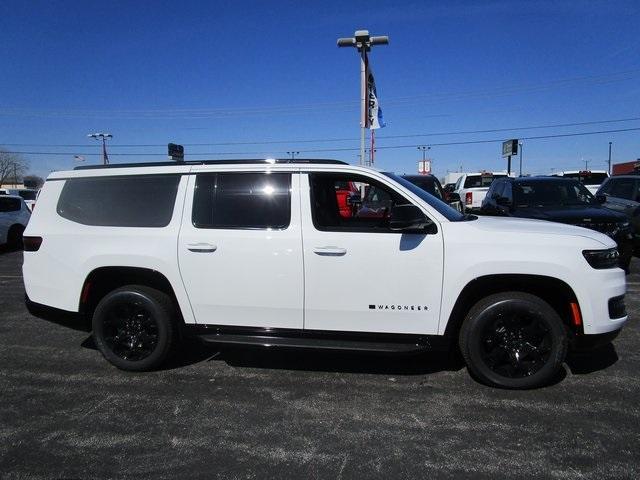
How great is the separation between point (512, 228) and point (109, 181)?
3614 millimetres

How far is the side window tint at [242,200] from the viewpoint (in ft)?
14.1

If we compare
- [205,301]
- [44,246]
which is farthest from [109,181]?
[205,301]

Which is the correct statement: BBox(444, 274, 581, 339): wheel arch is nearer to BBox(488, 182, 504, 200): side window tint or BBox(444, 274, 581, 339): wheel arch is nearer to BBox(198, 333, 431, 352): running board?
BBox(198, 333, 431, 352): running board

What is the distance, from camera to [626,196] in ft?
38.0

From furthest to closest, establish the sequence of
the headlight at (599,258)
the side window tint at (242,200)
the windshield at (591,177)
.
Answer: the windshield at (591,177)
the side window tint at (242,200)
the headlight at (599,258)

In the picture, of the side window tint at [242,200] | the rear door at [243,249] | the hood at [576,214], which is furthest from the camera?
the hood at [576,214]

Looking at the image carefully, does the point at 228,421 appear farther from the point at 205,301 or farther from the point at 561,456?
the point at 561,456

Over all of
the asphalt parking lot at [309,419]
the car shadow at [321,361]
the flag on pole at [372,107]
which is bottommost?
the asphalt parking lot at [309,419]

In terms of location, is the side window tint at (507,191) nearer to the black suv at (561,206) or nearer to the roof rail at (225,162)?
the black suv at (561,206)

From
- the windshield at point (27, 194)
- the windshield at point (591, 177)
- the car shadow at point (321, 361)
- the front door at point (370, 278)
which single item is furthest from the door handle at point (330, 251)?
the windshield at point (27, 194)

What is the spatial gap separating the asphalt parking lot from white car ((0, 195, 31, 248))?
10.5m

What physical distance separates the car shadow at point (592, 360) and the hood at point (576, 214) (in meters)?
3.32

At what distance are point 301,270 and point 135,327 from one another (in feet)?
5.54

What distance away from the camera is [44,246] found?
467 centimetres
